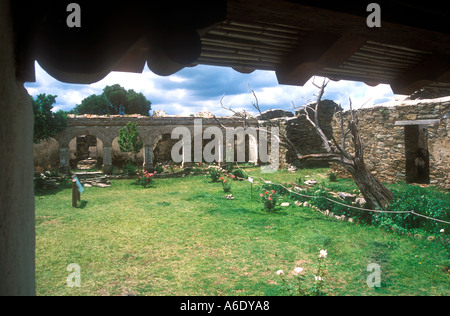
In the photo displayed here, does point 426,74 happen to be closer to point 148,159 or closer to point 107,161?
point 148,159

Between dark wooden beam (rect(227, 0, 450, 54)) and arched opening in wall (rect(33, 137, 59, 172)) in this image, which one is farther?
arched opening in wall (rect(33, 137, 59, 172))

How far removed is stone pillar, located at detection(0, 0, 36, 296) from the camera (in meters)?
1.31

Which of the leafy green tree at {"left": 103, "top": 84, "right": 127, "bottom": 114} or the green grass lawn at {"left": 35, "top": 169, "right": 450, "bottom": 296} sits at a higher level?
the leafy green tree at {"left": 103, "top": 84, "right": 127, "bottom": 114}

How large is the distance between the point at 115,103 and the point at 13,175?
35.8 meters

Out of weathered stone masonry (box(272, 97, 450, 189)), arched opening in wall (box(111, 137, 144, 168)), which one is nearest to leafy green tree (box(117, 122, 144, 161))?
arched opening in wall (box(111, 137, 144, 168))

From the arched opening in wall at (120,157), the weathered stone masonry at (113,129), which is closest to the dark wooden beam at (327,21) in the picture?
the weathered stone masonry at (113,129)

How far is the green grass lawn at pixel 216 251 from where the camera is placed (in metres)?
4.04

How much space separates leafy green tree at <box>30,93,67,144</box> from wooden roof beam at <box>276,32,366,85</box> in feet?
47.1

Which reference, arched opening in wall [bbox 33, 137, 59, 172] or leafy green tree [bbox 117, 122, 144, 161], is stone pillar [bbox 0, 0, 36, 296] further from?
arched opening in wall [bbox 33, 137, 59, 172]

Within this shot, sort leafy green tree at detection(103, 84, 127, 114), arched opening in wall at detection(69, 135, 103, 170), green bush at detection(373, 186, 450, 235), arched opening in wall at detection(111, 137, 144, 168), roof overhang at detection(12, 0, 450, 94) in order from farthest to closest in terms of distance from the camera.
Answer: leafy green tree at detection(103, 84, 127, 114) < arched opening in wall at detection(69, 135, 103, 170) < arched opening in wall at detection(111, 137, 144, 168) < green bush at detection(373, 186, 450, 235) < roof overhang at detection(12, 0, 450, 94)

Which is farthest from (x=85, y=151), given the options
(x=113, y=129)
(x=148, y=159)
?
(x=148, y=159)

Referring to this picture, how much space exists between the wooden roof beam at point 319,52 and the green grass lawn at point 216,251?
2987mm

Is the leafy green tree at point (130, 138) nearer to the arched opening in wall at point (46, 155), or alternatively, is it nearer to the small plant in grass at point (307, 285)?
the arched opening in wall at point (46, 155)
